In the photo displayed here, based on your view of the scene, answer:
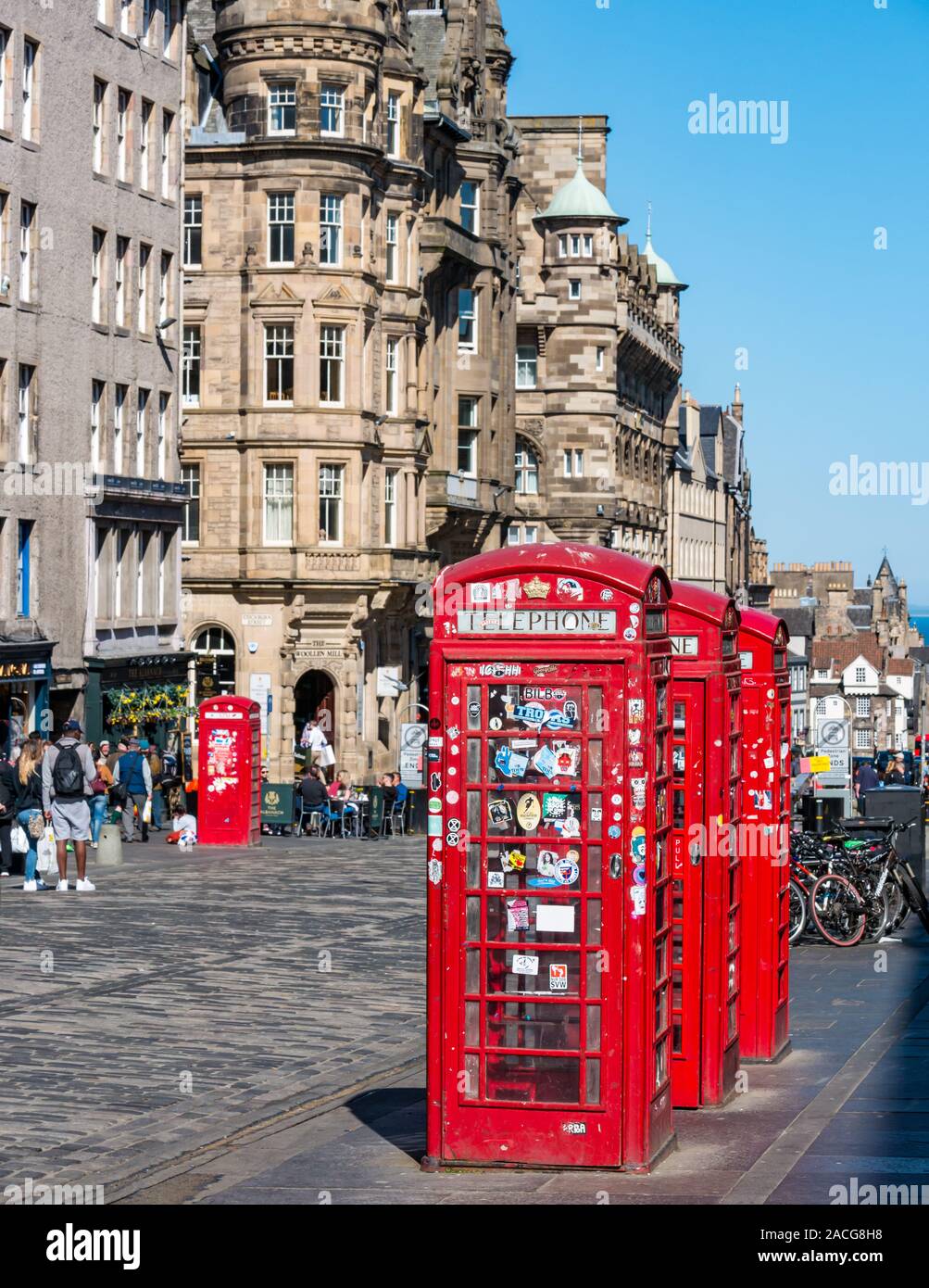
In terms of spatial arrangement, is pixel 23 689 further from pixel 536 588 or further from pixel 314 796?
pixel 536 588

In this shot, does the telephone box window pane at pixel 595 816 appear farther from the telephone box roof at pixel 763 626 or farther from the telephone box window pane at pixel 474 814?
the telephone box roof at pixel 763 626

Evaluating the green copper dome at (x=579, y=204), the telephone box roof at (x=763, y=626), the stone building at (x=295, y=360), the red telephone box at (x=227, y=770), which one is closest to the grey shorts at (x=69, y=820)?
the red telephone box at (x=227, y=770)

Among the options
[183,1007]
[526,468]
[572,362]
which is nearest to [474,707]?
[183,1007]

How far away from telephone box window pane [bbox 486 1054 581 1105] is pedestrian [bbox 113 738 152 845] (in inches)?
982

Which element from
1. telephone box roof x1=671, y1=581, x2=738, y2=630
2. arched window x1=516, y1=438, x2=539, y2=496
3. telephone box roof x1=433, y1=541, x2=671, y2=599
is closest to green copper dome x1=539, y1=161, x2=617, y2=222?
arched window x1=516, y1=438, x2=539, y2=496

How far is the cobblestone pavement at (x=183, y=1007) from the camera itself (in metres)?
12.1

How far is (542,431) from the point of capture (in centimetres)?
7812

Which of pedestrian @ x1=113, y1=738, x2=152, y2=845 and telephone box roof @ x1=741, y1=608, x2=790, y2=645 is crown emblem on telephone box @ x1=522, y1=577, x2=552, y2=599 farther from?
pedestrian @ x1=113, y1=738, x2=152, y2=845

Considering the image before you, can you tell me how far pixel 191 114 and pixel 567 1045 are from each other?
142ft

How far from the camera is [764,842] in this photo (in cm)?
1426
